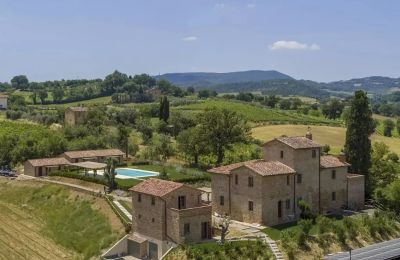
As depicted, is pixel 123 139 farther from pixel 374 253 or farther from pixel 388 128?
pixel 388 128

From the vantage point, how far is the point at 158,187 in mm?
46094

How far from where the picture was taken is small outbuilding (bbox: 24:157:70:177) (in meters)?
72.8

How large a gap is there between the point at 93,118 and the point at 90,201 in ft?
174

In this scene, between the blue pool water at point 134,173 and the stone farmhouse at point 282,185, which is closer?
the stone farmhouse at point 282,185

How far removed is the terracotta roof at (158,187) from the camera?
44719mm

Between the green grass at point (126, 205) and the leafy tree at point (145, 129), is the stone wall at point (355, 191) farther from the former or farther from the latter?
the leafy tree at point (145, 129)

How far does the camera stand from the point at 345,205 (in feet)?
176

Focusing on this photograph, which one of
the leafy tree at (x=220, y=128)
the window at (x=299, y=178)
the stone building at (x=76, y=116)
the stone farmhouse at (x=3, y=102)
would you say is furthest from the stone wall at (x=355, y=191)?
the stone farmhouse at (x=3, y=102)

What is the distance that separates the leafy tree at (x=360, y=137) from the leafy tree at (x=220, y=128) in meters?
18.2

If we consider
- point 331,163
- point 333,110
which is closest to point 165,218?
point 331,163

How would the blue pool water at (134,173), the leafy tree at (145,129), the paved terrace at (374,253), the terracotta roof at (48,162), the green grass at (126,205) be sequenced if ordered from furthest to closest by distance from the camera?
1. the leafy tree at (145,129)
2. the terracotta roof at (48,162)
3. the blue pool water at (134,173)
4. the green grass at (126,205)
5. the paved terrace at (374,253)

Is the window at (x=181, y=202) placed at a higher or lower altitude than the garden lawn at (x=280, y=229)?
higher

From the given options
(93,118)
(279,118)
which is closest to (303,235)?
(93,118)

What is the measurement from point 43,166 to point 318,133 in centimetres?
5957
